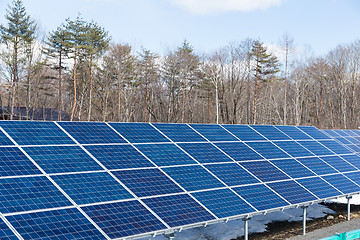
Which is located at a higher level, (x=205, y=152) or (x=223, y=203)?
(x=205, y=152)

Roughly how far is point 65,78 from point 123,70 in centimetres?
1036

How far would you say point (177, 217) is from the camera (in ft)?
36.7

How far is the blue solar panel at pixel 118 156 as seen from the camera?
42.5ft

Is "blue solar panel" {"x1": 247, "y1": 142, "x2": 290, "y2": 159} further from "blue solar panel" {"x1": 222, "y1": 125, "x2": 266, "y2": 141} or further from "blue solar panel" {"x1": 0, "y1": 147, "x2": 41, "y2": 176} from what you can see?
"blue solar panel" {"x1": 0, "y1": 147, "x2": 41, "y2": 176}

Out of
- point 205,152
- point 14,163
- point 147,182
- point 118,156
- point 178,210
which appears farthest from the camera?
point 205,152

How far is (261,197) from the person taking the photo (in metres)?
14.0

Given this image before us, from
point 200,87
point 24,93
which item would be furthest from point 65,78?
point 200,87

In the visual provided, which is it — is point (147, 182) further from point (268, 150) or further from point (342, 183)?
point (342, 183)

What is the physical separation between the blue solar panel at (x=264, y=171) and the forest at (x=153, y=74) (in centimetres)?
3621

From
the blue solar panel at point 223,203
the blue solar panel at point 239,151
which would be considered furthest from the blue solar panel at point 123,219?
the blue solar panel at point 239,151

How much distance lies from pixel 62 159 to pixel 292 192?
30.2 feet

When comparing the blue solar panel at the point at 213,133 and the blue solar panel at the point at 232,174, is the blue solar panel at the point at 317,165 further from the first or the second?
the blue solar panel at the point at 232,174

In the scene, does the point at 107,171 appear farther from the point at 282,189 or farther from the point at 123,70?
the point at 123,70

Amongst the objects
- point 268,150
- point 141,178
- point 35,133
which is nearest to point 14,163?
point 35,133
